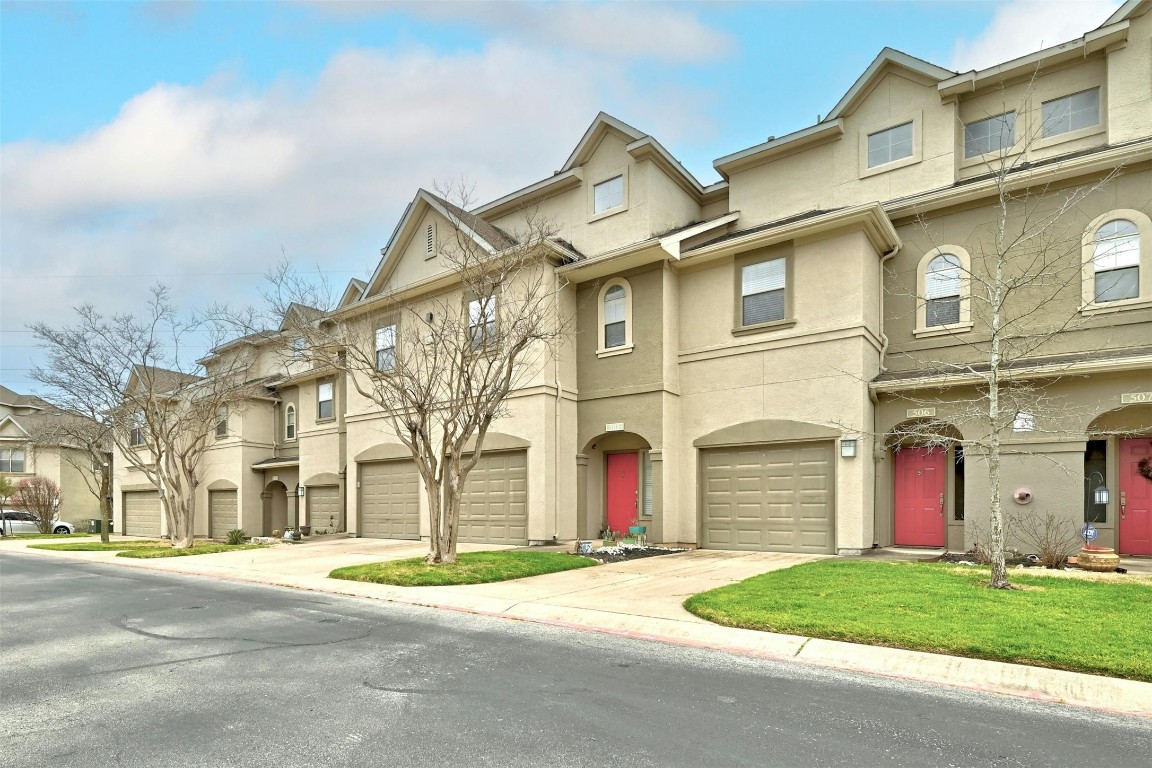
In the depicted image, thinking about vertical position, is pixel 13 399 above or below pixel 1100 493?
above

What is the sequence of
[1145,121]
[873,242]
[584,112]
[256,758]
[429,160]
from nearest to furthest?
[256,758] < [1145,121] < [873,242] < [429,160] < [584,112]

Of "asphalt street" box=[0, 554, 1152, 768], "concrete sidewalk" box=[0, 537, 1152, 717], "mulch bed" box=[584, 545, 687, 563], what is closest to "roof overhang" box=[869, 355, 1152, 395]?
"concrete sidewalk" box=[0, 537, 1152, 717]

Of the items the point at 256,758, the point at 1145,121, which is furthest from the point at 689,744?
the point at 1145,121

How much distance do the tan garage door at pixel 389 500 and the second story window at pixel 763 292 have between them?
36.2 ft

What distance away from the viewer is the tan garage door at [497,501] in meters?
18.4

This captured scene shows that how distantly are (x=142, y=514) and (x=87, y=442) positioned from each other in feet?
25.9

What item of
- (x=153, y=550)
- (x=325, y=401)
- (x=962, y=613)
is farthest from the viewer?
(x=325, y=401)

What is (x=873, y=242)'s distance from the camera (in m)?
15.7

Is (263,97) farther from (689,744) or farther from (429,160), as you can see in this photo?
(689,744)

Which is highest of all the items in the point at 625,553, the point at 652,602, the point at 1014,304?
the point at 1014,304

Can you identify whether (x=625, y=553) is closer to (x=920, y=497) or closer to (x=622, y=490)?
(x=622, y=490)

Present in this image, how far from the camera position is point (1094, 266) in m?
14.0

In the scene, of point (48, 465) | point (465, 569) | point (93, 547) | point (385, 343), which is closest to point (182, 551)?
point (93, 547)

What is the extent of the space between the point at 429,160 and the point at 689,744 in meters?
17.7
